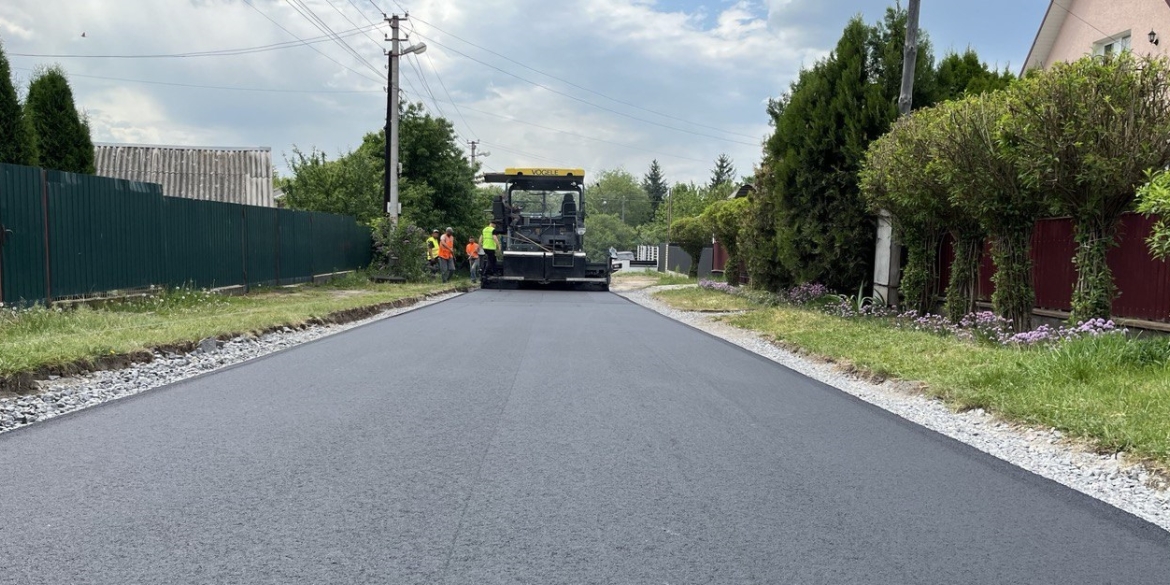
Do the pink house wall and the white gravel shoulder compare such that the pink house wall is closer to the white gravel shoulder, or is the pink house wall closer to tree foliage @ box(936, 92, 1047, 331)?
tree foliage @ box(936, 92, 1047, 331)

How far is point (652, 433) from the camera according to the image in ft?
19.9

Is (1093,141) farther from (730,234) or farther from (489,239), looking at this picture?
(489,239)

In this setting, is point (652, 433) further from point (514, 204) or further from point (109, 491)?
point (514, 204)

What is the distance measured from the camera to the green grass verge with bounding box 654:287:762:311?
1892 cm

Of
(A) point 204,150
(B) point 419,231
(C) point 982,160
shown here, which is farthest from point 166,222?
(A) point 204,150

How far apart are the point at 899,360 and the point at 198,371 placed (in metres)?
A: 7.30

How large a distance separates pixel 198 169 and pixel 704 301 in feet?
73.9

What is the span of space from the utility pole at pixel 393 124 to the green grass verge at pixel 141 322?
270 inches

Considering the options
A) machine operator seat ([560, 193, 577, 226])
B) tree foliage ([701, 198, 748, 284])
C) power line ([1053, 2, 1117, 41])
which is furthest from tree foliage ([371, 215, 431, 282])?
power line ([1053, 2, 1117, 41])

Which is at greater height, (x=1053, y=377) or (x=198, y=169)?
(x=198, y=169)

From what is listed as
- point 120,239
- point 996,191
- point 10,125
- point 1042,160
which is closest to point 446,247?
point 10,125

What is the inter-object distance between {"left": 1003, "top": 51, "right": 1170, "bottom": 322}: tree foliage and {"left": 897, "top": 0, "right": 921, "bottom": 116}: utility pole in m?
4.65

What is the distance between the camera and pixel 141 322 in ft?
38.1

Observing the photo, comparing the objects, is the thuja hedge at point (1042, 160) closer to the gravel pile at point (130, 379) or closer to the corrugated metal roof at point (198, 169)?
the gravel pile at point (130, 379)
